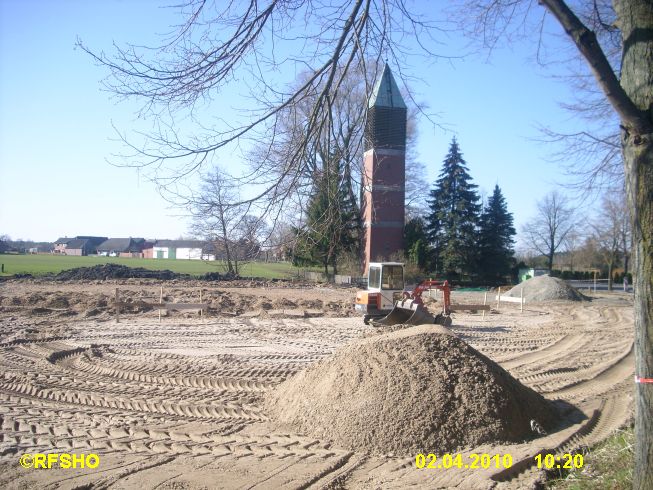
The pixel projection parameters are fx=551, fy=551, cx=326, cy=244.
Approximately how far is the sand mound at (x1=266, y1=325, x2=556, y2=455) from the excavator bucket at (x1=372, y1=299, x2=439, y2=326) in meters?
8.46

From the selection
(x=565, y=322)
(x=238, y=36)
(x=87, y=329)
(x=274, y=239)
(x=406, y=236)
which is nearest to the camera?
(x=238, y=36)

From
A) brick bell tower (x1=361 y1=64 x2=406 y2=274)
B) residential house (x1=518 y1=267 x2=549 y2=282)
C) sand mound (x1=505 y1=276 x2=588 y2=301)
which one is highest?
brick bell tower (x1=361 y1=64 x2=406 y2=274)

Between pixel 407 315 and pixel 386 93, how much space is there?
1121 cm

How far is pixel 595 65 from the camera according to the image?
155 inches

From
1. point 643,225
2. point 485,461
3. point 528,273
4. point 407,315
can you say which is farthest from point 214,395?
point 528,273

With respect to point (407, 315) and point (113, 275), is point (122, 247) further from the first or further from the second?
point (407, 315)

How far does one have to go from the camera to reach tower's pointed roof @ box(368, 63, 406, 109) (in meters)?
6.48

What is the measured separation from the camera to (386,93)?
21.9 feet

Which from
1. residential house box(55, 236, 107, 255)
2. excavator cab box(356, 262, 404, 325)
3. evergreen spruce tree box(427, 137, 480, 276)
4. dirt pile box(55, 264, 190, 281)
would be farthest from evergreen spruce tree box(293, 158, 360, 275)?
residential house box(55, 236, 107, 255)

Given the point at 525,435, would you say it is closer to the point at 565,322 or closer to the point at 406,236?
the point at 565,322

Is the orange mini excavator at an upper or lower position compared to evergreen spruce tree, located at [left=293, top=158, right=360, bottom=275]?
lower

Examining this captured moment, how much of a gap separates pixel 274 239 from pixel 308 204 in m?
0.59

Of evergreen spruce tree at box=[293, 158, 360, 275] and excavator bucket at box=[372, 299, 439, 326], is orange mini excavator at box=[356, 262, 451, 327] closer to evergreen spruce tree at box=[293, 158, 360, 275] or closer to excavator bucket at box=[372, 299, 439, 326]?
excavator bucket at box=[372, 299, 439, 326]

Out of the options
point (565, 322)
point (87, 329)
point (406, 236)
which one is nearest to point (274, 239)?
point (87, 329)
